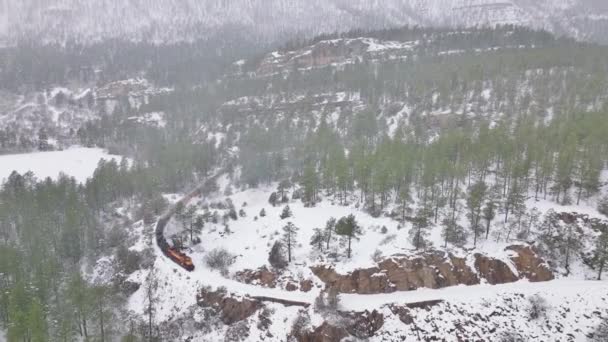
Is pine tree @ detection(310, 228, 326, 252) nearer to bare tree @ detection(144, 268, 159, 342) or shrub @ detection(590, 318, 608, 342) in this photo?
bare tree @ detection(144, 268, 159, 342)

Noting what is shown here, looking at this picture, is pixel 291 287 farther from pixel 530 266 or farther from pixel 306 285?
pixel 530 266

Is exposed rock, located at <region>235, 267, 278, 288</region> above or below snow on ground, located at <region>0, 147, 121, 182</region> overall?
above

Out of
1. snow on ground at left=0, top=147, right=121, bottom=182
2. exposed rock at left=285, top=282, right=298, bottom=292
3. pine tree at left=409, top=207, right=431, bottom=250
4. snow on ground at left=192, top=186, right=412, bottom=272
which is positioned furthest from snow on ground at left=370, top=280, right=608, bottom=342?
snow on ground at left=0, top=147, right=121, bottom=182

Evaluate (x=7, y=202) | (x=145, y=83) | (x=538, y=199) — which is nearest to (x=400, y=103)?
(x=538, y=199)

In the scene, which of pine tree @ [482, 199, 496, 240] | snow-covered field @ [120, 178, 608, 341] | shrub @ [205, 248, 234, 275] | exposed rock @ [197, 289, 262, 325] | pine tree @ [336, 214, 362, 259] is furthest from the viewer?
pine tree @ [482, 199, 496, 240]

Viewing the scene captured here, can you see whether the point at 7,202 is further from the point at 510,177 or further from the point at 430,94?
the point at 430,94

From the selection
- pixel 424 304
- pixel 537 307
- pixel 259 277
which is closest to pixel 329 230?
pixel 259 277
